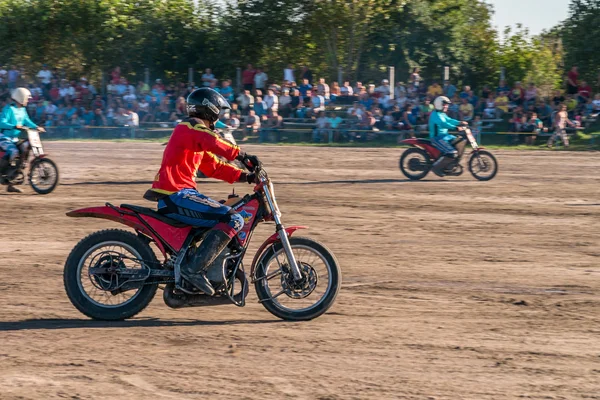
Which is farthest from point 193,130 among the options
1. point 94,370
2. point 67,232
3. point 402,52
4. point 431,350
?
point 402,52

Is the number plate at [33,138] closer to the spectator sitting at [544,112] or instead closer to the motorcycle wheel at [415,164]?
the motorcycle wheel at [415,164]

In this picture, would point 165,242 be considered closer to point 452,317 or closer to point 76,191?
point 452,317

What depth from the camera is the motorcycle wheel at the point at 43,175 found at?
14.6 metres

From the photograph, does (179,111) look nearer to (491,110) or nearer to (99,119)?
(99,119)

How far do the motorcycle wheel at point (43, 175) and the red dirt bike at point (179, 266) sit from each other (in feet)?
27.4

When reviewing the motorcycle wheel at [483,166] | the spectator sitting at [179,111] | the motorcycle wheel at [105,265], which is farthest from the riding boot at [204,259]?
the spectator sitting at [179,111]

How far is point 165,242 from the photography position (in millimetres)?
6586

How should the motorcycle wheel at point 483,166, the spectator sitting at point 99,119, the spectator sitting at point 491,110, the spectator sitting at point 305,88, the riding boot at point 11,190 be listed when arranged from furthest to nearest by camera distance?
the spectator sitting at point 99,119 → the spectator sitting at point 305,88 → the spectator sitting at point 491,110 → the motorcycle wheel at point 483,166 → the riding boot at point 11,190

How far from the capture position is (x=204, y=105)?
21.3 feet

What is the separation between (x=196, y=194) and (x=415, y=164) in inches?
437

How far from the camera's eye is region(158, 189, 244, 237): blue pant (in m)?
6.48

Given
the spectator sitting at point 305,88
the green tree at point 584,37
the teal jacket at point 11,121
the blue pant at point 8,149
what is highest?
the green tree at point 584,37

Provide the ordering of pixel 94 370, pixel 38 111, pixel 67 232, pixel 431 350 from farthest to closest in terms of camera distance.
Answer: pixel 38 111
pixel 67 232
pixel 431 350
pixel 94 370

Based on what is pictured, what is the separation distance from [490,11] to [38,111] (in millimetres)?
18322
